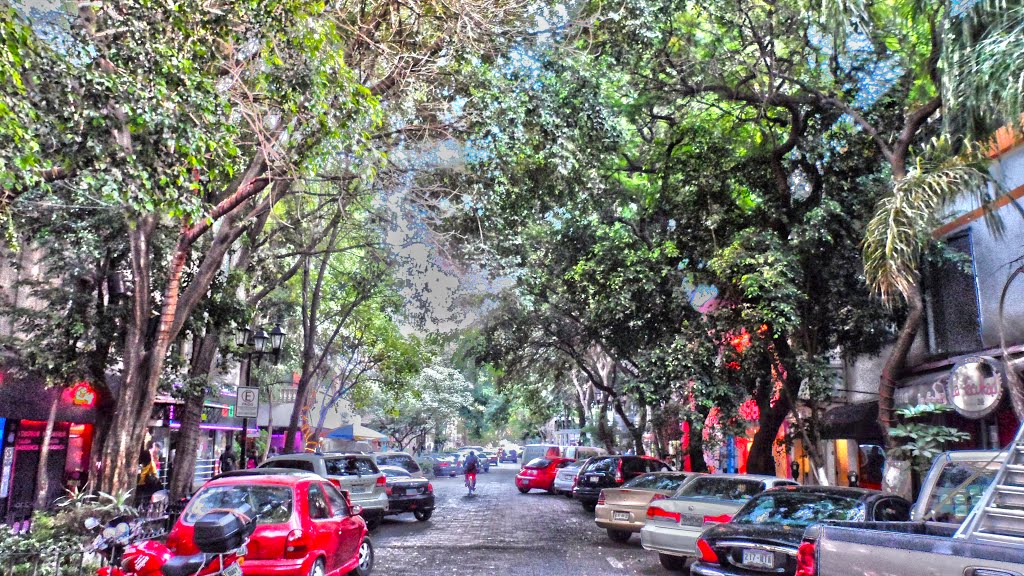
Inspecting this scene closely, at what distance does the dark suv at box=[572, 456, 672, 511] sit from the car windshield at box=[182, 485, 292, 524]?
1216 centimetres

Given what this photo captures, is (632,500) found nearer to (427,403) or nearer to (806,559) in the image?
(806,559)

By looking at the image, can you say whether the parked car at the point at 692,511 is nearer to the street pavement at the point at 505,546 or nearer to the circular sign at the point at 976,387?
the street pavement at the point at 505,546

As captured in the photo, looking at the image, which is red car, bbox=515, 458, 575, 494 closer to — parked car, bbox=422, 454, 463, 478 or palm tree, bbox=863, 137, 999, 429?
parked car, bbox=422, 454, 463, 478

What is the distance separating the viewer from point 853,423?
60.5 feet

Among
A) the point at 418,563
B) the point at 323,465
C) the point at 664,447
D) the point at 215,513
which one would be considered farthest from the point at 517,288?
the point at 664,447

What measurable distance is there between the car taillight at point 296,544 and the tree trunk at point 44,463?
9277 mm

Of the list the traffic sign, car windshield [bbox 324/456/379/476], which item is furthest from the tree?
car windshield [bbox 324/456/379/476]

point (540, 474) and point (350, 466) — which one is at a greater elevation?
point (350, 466)

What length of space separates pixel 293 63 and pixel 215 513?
5974 mm

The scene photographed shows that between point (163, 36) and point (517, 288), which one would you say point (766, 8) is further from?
point (163, 36)

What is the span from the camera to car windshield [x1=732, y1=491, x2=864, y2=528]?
8.45 metres

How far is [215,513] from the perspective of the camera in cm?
631

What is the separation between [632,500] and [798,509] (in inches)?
222

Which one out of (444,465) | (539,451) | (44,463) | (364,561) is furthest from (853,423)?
(444,465)
